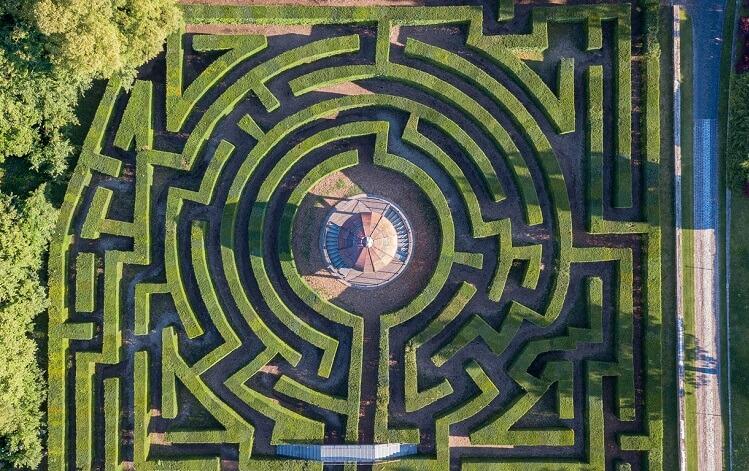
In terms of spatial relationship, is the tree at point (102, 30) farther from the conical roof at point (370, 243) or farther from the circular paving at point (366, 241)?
the conical roof at point (370, 243)

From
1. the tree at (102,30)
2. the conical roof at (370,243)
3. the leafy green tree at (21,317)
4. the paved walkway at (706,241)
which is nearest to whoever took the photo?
the tree at (102,30)

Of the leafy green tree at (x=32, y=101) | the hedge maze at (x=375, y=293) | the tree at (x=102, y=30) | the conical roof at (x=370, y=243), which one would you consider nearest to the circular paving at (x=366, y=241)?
the conical roof at (x=370, y=243)

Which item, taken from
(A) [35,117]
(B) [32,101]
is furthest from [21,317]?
(B) [32,101]

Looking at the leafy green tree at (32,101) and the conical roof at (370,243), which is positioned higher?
the leafy green tree at (32,101)

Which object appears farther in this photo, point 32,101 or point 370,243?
point 370,243

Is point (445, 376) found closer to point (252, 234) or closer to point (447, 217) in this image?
point (447, 217)

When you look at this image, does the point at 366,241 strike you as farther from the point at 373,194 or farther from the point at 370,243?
the point at 373,194
